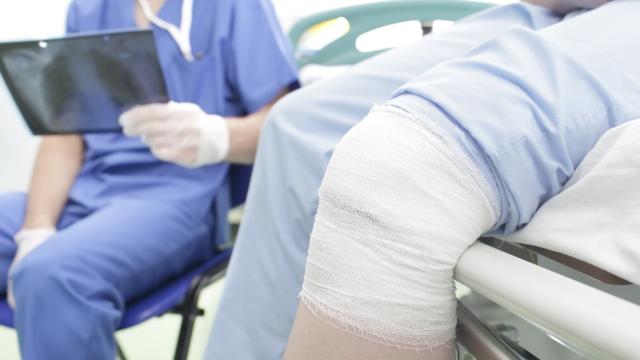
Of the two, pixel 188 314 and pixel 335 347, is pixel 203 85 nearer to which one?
pixel 188 314

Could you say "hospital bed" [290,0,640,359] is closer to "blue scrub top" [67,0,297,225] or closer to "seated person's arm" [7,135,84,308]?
"blue scrub top" [67,0,297,225]

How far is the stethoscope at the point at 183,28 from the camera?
41.3 inches

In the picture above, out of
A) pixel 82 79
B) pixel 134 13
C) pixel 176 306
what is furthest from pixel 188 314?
pixel 134 13

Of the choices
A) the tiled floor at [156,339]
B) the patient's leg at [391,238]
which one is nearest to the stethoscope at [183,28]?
the tiled floor at [156,339]

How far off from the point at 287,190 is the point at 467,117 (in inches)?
11.6

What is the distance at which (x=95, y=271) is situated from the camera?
0.81 meters

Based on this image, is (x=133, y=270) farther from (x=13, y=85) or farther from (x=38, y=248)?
(x=13, y=85)

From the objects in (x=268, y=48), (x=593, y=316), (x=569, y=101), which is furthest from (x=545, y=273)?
(x=268, y=48)

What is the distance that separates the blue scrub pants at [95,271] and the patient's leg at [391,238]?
504mm

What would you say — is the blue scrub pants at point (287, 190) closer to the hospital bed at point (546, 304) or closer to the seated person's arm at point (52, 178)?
the hospital bed at point (546, 304)

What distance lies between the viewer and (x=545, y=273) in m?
0.30

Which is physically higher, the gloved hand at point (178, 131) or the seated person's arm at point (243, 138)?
the gloved hand at point (178, 131)

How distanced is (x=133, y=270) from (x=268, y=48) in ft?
1.49

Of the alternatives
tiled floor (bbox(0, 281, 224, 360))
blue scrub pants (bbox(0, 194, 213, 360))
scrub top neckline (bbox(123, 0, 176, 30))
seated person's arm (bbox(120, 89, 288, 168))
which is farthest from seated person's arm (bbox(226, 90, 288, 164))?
tiled floor (bbox(0, 281, 224, 360))
